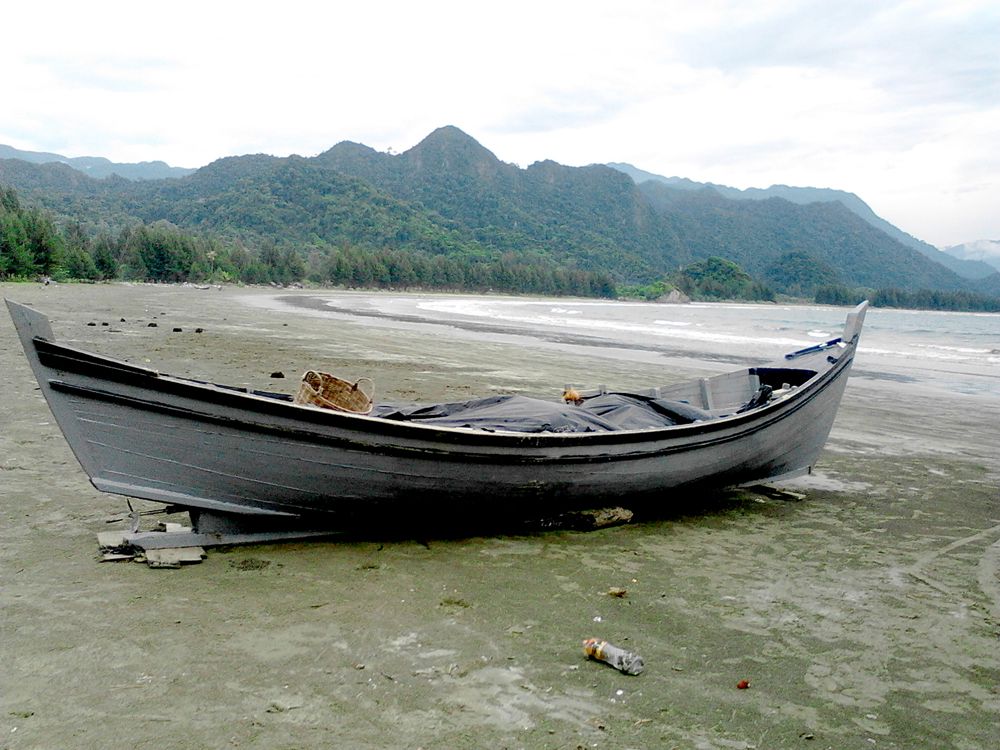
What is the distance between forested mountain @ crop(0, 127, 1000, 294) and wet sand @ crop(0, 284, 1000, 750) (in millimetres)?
92993

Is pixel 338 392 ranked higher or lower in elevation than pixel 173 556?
higher

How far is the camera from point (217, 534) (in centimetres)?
441

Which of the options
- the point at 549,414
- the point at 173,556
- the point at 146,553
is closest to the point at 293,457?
the point at 173,556

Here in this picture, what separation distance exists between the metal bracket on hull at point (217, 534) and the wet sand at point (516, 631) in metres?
0.09

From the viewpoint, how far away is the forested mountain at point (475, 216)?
4788 inches

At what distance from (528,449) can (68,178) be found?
171176 mm

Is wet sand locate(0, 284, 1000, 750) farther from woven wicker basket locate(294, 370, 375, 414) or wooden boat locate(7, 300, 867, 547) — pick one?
woven wicker basket locate(294, 370, 375, 414)

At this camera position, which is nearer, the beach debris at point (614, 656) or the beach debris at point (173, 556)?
the beach debris at point (614, 656)

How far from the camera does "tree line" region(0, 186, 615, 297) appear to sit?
156 ft

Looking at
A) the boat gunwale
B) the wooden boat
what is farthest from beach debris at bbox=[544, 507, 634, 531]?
the boat gunwale

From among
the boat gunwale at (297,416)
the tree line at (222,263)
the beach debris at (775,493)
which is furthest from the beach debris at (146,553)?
the tree line at (222,263)

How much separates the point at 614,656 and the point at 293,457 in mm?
2155

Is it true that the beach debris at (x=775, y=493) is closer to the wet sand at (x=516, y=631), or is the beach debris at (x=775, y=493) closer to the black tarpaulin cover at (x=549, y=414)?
the wet sand at (x=516, y=631)

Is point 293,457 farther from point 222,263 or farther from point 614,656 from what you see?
point 222,263
